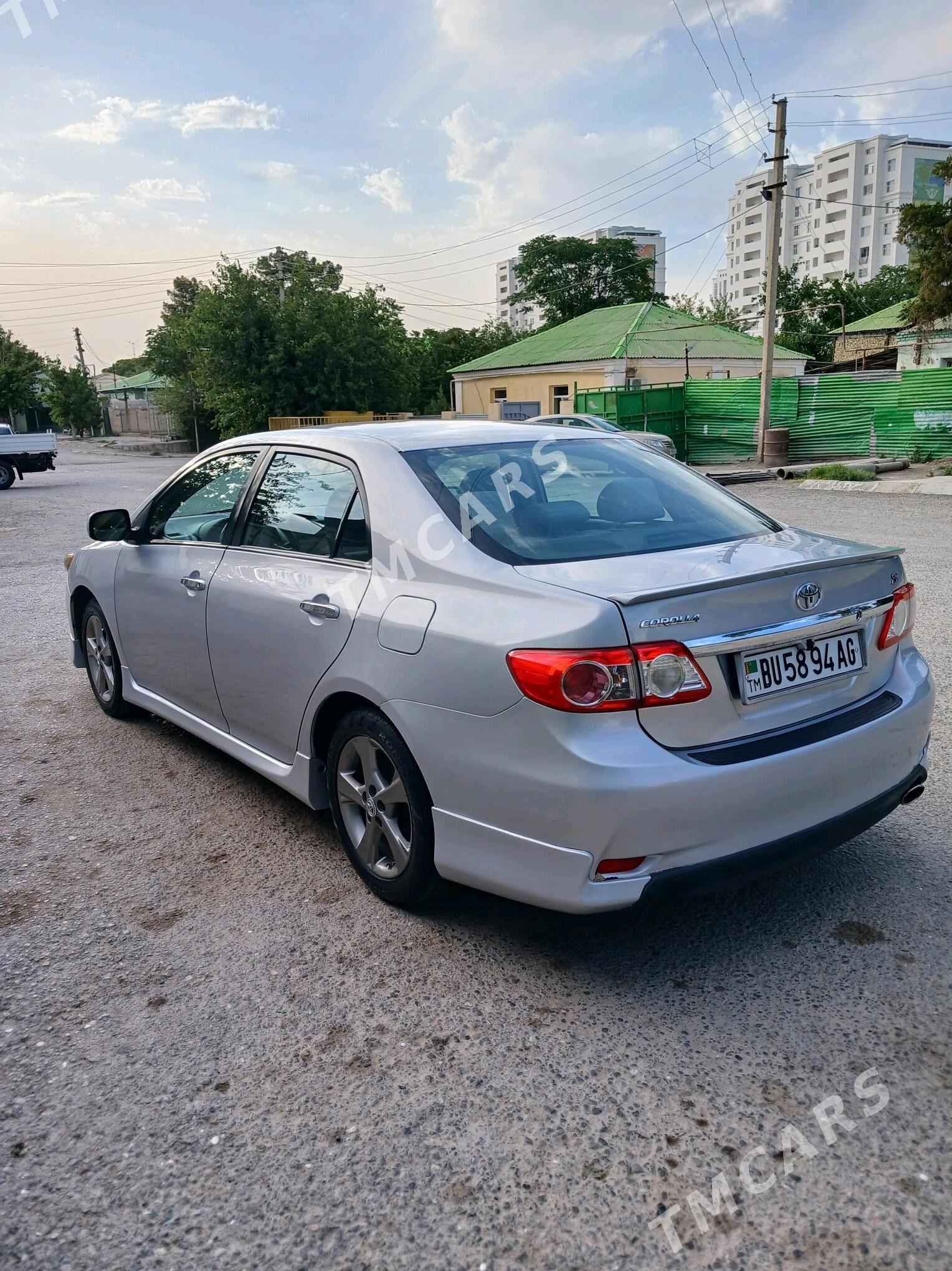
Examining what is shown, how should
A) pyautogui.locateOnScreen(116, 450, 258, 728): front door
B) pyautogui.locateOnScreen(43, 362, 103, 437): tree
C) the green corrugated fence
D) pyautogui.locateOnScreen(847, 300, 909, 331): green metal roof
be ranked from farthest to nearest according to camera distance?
pyautogui.locateOnScreen(43, 362, 103, 437): tree < pyautogui.locateOnScreen(847, 300, 909, 331): green metal roof < the green corrugated fence < pyautogui.locateOnScreen(116, 450, 258, 728): front door

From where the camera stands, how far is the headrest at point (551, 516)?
312cm

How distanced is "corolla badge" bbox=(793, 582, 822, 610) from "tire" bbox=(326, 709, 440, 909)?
119 centimetres

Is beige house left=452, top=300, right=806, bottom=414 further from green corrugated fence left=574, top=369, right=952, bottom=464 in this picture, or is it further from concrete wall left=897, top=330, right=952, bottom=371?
green corrugated fence left=574, top=369, right=952, bottom=464

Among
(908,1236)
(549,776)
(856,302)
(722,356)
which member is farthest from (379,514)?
(856,302)

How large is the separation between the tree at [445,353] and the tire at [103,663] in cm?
4679

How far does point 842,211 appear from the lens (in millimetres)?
121000

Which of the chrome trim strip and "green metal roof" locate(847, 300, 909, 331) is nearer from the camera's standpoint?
the chrome trim strip

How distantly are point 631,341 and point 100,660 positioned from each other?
37.1 meters

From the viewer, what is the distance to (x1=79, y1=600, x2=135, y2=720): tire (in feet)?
16.8

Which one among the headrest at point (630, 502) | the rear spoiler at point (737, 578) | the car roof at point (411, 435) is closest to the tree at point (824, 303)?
the car roof at point (411, 435)

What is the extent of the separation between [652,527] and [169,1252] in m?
2.37

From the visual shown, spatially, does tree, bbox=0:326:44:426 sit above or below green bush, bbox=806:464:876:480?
above

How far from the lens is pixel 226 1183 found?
2.11 m

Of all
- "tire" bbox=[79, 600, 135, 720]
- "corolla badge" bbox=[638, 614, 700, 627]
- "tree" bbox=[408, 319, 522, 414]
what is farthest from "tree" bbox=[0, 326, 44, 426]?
"corolla badge" bbox=[638, 614, 700, 627]
